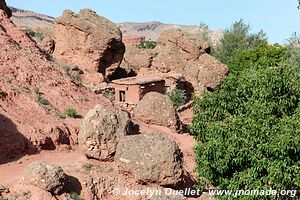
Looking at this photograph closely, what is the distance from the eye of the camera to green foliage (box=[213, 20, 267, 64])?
48219mm

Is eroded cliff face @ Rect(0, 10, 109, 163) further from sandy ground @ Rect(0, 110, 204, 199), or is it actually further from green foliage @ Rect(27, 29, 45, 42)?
green foliage @ Rect(27, 29, 45, 42)

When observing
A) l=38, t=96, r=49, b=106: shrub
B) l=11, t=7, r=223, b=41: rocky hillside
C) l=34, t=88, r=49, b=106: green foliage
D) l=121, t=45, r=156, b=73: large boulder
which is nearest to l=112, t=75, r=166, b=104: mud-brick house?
l=34, t=88, r=49, b=106: green foliage

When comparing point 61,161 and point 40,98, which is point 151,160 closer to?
point 61,161

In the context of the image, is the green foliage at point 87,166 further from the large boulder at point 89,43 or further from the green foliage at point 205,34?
the green foliage at point 205,34

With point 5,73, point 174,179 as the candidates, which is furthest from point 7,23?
A: point 174,179

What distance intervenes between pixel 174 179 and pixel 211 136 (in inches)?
180

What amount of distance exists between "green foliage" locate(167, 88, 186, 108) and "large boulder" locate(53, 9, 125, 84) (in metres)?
5.09

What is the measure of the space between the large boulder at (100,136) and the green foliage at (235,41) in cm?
3277

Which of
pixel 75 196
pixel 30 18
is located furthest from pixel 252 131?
pixel 30 18

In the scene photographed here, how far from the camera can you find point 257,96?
1106 cm

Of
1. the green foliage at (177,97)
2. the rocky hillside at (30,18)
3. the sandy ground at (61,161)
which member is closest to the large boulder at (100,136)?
the sandy ground at (61,161)

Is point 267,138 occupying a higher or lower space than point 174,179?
higher

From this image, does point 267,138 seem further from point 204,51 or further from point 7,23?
point 204,51

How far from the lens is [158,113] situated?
2411cm
